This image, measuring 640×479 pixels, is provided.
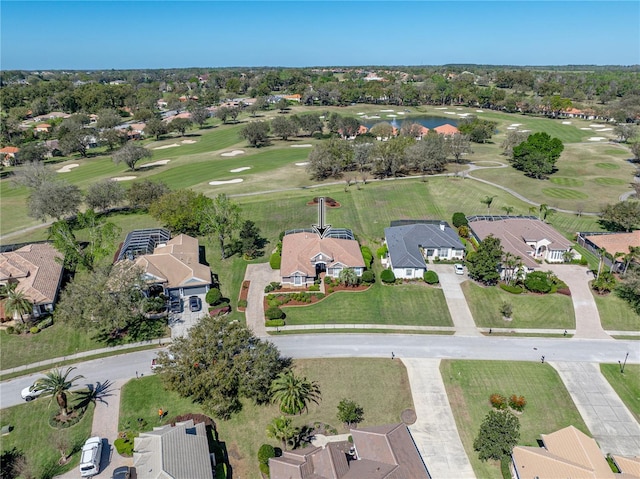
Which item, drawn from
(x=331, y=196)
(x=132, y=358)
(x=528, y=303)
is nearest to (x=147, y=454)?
(x=132, y=358)

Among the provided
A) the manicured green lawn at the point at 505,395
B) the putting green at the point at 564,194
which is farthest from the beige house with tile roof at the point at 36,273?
the putting green at the point at 564,194

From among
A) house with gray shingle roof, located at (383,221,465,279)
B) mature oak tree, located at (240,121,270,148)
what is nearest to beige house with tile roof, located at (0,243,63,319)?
house with gray shingle roof, located at (383,221,465,279)

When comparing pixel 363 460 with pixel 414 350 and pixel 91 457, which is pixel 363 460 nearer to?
pixel 414 350

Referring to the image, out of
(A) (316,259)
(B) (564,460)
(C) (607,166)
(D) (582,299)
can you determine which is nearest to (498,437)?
(B) (564,460)

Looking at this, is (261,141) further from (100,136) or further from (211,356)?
(211,356)

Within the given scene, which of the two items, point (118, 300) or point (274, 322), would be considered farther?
point (274, 322)

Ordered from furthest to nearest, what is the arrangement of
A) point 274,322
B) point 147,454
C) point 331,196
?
point 331,196 → point 274,322 → point 147,454

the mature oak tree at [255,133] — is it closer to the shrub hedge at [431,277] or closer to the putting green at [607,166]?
the shrub hedge at [431,277]
